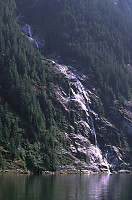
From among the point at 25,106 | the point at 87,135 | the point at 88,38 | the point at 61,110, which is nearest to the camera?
the point at 25,106

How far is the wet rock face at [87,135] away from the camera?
99.6 m

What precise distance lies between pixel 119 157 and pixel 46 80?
42.4 meters

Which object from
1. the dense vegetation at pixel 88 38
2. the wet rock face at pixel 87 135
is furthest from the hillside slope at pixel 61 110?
the dense vegetation at pixel 88 38

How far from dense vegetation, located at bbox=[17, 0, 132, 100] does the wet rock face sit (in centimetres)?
1854

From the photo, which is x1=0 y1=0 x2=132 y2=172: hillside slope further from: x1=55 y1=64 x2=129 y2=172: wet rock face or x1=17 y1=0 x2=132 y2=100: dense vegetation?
x1=17 y1=0 x2=132 y2=100: dense vegetation

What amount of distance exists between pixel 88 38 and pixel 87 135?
7549 centimetres

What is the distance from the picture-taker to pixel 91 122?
386ft

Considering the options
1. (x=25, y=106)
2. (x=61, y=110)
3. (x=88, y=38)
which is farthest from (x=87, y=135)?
(x=88, y=38)

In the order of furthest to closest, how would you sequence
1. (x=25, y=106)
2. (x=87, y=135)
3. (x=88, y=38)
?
(x=88, y=38)
(x=87, y=135)
(x=25, y=106)

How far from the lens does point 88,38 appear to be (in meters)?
168

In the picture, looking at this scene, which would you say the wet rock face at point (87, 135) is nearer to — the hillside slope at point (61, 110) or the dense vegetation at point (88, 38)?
the hillside slope at point (61, 110)

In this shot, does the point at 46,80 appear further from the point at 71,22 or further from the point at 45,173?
the point at 71,22

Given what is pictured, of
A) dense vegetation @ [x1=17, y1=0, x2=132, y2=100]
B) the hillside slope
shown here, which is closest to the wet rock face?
the hillside slope

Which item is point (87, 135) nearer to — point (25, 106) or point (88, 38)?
point (25, 106)
